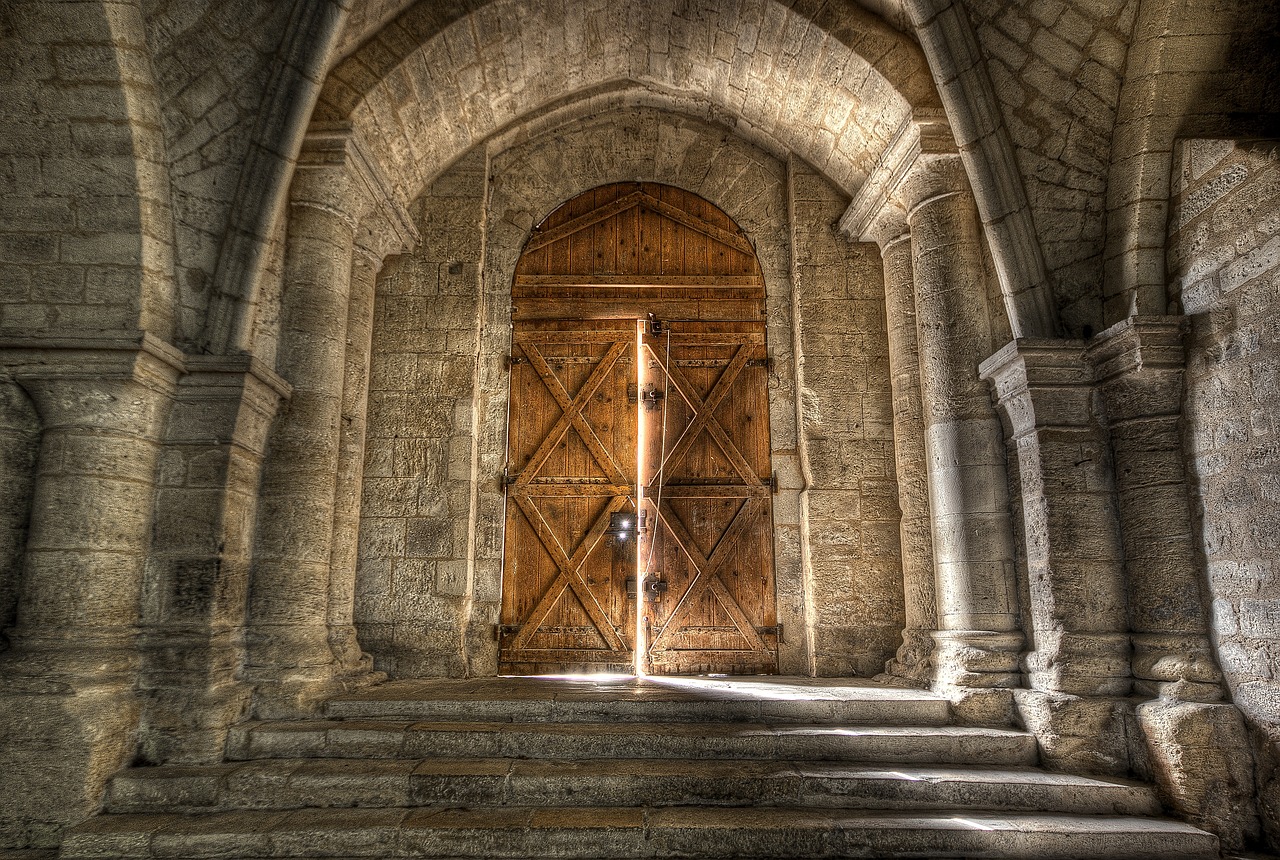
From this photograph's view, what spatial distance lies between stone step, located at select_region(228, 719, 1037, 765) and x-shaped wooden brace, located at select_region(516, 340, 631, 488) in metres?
2.07

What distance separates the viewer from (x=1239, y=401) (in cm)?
321

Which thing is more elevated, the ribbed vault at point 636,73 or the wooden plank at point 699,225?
the ribbed vault at point 636,73

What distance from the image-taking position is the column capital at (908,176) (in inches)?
170

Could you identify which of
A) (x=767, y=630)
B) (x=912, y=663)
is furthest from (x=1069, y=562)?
(x=767, y=630)

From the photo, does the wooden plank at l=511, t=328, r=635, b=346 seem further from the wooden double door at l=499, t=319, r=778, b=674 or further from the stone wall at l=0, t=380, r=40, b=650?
the stone wall at l=0, t=380, r=40, b=650

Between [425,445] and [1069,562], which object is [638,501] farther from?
[1069,562]

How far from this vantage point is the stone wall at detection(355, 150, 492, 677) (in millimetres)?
4777

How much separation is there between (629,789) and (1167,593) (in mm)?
2504

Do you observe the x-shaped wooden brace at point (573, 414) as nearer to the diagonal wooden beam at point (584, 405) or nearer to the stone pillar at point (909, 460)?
the diagonal wooden beam at point (584, 405)

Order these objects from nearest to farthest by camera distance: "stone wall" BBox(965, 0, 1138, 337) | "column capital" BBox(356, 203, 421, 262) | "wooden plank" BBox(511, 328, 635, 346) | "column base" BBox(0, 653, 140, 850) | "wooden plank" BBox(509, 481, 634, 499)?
"column base" BBox(0, 653, 140, 850)
"stone wall" BBox(965, 0, 1138, 337)
"column capital" BBox(356, 203, 421, 262)
"wooden plank" BBox(509, 481, 634, 499)
"wooden plank" BBox(511, 328, 635, 346)

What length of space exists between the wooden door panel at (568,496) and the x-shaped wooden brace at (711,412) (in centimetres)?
31

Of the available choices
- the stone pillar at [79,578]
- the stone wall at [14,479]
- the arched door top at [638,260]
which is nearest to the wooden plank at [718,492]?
Result: the arched door top at [638,260]

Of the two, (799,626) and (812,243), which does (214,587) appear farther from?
(812,243)

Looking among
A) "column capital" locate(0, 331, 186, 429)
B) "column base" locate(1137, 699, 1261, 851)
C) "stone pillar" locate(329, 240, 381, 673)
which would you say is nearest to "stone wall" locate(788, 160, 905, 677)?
"column base" locate(1137, 699, 1261, 851)
